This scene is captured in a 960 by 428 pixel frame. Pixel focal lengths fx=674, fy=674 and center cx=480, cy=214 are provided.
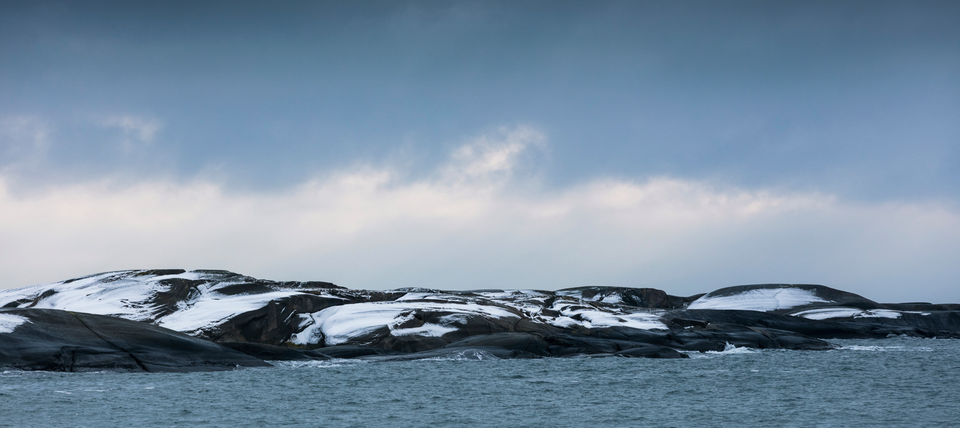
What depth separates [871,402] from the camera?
1320 inches

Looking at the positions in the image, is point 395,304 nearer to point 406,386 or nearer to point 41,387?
point 406,386

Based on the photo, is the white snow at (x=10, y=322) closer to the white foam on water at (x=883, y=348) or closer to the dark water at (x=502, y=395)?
the dark water at (x=502, y=395)

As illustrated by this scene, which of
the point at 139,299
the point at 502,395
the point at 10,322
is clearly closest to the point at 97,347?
the point at 10,322

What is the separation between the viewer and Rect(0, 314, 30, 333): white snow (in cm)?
4544

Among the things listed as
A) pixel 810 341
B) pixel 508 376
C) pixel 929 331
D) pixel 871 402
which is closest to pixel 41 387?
pixel 508 376

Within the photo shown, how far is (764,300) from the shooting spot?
11219 cm

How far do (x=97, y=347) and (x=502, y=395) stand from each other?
96.1ft

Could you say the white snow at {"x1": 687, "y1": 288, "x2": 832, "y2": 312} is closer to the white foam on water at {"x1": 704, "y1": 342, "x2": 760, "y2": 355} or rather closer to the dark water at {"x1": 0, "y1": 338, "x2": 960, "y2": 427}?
the white foam on water at {"x1": 704, "y1": 342, "x2": 760, "y2": 355}

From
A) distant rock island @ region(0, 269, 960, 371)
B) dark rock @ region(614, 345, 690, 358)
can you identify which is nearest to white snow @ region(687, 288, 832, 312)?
distant rock island @ region(0, 269, 960, 371)

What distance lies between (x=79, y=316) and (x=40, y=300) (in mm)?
34373

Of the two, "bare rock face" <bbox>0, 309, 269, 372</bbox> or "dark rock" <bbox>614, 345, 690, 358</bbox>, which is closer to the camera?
"bare rock face" <bbox>0, 309, 269, 372</bbox>

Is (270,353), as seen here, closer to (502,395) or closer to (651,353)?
(502,395)

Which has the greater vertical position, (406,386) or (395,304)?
(395,304)

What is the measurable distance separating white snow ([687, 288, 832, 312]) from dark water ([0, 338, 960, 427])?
188 ft
